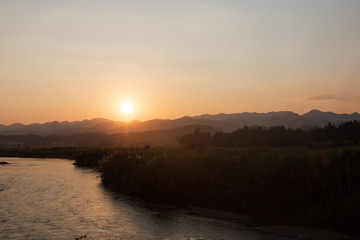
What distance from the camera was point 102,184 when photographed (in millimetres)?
41469

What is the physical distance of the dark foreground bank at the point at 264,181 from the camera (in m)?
23.3

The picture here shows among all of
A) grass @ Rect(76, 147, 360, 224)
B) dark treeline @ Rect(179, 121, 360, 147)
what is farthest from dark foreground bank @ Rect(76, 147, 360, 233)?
dark treeline @ Rect(179, 121, 360, 147)

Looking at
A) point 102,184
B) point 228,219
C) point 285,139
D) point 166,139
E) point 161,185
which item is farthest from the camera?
point 166,139

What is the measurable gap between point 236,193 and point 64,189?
1782 cm

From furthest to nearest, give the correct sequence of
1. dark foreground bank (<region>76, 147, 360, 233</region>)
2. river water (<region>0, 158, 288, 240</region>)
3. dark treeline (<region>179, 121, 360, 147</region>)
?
dark treeline (<region>179, 121, 360, 147</region>)
dark foreground bank (<region>76, 147, 360, 233</region>)
river water (<region>0, 158, 288, 240</region>)

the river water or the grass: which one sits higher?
the grass

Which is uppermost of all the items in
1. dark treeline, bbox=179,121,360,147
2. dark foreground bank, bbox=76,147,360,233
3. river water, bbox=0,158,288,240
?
dark treeline, bbox=179,121,360,147

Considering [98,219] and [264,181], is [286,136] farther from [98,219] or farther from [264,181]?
[98,219]

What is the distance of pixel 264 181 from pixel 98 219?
11976mm

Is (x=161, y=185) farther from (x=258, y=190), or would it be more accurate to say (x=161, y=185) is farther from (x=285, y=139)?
(x=285, y=139)

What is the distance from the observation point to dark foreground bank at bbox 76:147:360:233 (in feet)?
76.6

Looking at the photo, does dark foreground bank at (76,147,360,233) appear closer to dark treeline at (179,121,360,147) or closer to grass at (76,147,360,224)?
grass at (76,147,360,224)

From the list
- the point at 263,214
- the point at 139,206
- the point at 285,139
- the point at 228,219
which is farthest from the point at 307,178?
the point at 285,139

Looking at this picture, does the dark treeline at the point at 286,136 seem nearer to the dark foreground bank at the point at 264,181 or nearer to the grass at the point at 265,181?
the grass at the point at 265,181
